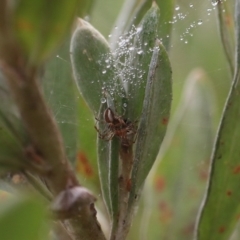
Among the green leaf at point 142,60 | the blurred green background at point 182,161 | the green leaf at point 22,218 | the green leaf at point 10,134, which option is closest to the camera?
the green leaf at point 22,218

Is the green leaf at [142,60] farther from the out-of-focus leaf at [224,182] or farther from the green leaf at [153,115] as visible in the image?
the out-of-focus leaf at [224,182]

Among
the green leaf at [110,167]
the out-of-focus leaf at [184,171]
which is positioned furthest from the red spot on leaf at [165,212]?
the green leaf at [110,167]

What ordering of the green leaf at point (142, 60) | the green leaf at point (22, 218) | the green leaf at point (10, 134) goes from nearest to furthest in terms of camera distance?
the green leaf at point (22, 218)
the green leaf at point (10, 134)
the green leaf at point (142, 60)

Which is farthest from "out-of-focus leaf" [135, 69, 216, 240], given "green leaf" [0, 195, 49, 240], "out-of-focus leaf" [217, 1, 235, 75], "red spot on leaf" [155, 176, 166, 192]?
"green leaf" [0, 195, 49, 240]

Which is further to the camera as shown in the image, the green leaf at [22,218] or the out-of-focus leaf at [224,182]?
the out-of-focus leaf at [224,182]

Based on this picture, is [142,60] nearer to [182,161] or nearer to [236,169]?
[236,169]

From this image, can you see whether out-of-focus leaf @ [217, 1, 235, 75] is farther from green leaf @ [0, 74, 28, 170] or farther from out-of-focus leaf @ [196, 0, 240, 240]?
green leaf @ [0, 74, 28, 170]

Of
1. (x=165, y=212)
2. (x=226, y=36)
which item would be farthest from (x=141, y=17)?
(x=165, y=212)
